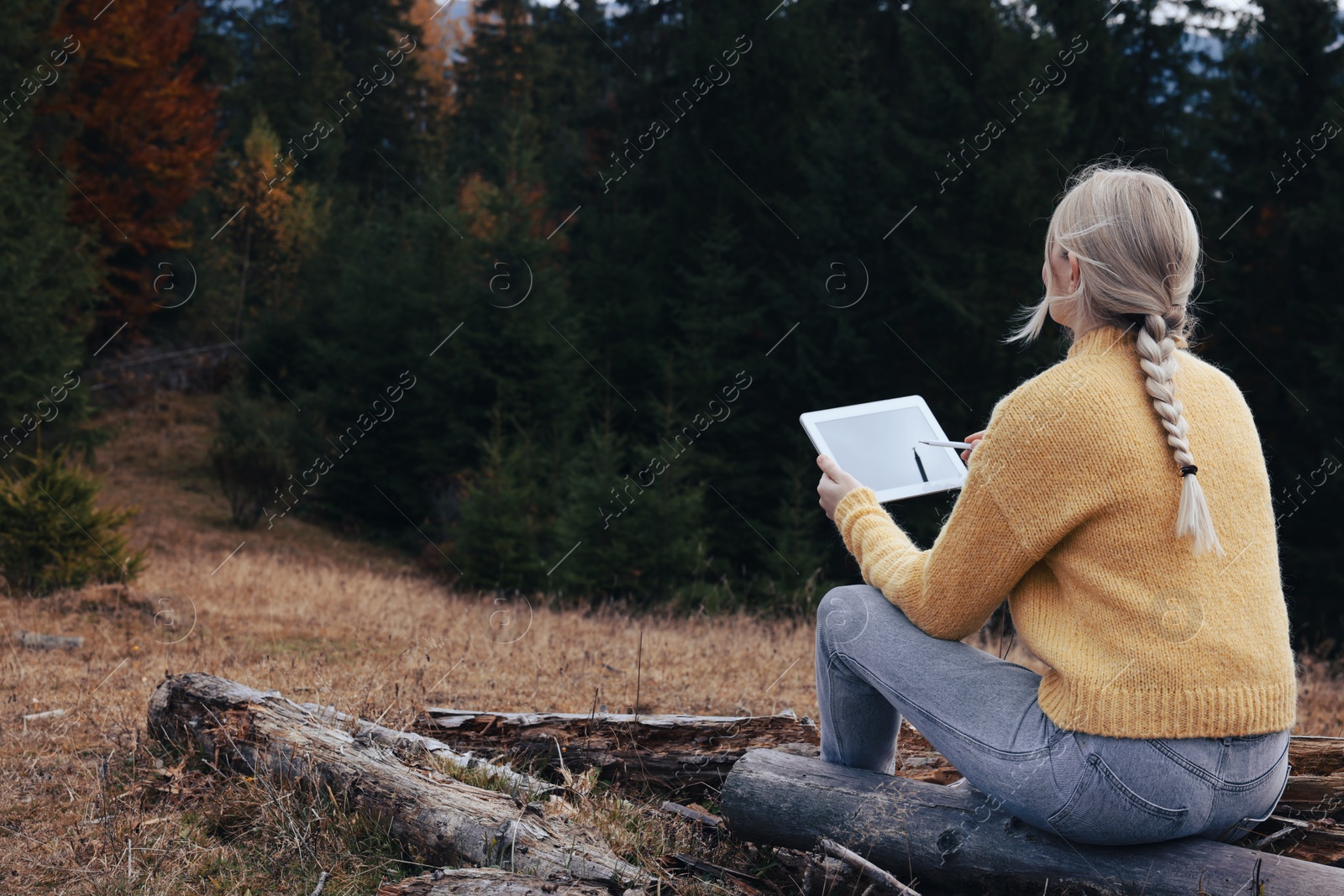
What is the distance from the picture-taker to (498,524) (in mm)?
14156

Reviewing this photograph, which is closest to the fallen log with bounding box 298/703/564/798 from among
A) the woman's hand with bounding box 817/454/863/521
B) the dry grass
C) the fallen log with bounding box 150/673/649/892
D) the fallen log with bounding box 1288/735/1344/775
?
the fallen log with bounding box 150/673/649/892

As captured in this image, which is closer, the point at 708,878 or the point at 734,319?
the point at 708,878

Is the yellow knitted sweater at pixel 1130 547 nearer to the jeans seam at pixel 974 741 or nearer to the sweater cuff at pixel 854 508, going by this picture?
the jeans seam at pixel 974 741

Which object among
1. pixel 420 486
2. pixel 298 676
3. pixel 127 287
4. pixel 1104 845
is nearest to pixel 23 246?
pixel 420 486

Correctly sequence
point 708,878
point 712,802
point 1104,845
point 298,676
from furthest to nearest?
point 298,676 → point 712,802 → point 708,878 → point 1104,845

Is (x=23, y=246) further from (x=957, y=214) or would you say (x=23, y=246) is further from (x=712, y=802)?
(x=712, y=802)

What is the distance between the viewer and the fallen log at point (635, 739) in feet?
11.2

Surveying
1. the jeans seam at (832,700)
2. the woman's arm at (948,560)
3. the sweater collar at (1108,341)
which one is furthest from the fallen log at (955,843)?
the sweater collar at (1108,341)

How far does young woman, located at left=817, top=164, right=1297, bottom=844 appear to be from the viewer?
2088 mm

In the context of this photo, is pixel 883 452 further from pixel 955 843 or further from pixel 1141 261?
pixel 955 843

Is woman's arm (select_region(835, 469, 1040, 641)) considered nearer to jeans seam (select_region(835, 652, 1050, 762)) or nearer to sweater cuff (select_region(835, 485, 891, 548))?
sweater cuff (select_region(835, 485, 891, 548))

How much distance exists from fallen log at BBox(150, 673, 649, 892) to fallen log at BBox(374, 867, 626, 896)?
0.09 meters

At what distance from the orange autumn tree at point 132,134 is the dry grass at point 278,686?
1557 centimetres

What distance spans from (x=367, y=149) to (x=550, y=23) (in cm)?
690
